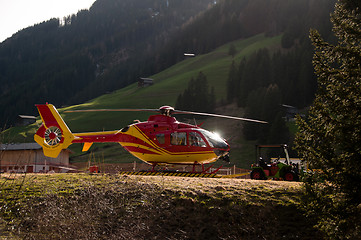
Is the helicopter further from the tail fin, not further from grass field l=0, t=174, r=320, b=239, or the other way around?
grass field l=0, t=174, r=320, b=239

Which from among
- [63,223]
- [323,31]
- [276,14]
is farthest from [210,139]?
[276,14]

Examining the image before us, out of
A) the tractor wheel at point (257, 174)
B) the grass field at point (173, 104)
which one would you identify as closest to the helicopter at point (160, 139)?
the tractor wheel at point (257, 174)

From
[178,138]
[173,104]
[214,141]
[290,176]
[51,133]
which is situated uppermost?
[173,104]

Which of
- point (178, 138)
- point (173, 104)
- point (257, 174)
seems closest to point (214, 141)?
point (178, 138)

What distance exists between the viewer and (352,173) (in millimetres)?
10516

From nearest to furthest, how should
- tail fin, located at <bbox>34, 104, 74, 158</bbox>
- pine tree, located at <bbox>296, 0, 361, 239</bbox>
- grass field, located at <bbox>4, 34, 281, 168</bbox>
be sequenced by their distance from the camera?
pine tree, located at <bbox>296, 0, 361, 239</bbox>
tail fin, located at <bbox>34, 104, 74, 158</bbox>
grass field, located at <bbox>4, 34, 281, 168</bbox>

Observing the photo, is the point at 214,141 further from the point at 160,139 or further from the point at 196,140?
the point at 160,139

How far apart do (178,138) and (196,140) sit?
1085 millimetres

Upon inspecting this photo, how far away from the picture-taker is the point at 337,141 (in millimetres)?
10695

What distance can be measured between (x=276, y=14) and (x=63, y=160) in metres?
157

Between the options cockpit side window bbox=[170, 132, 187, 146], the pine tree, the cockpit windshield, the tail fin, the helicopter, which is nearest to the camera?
the pine tree

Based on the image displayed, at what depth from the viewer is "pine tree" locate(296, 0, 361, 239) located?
34.4ft

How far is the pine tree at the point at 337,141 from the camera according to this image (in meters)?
10.5

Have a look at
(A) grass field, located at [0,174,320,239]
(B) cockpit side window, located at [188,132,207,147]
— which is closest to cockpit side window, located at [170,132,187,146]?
(B) cockpit side window, located at [188,132,207,147]
